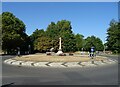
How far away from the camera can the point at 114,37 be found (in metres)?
95.4

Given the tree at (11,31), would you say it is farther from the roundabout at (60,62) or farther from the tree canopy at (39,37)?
the roundabout at (60,62)

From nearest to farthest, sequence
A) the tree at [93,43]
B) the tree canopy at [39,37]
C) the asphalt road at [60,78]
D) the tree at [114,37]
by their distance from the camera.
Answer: the asphalt road at [60,78]
the tree canopy at [39,37]
the tree at [114,37]
the tree at [93,43]

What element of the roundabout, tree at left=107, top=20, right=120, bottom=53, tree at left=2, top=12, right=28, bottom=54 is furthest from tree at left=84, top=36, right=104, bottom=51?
the roundabout

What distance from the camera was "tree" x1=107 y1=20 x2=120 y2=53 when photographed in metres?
94.4

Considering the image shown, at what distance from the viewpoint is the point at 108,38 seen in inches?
3925

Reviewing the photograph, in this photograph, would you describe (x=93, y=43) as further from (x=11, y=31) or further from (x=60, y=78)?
(x=60, y=78)

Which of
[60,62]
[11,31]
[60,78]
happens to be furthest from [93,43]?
[60,78]

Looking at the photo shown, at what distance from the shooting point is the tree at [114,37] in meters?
94.4

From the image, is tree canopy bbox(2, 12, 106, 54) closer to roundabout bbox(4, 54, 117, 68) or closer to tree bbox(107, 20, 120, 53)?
tree bbox(107, 20, 120, 53)

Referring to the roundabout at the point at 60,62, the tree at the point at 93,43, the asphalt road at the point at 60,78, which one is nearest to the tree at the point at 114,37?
the tree at the point at 93,43

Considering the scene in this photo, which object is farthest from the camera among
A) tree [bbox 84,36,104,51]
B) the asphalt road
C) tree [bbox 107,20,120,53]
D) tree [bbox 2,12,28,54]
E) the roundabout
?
tree [bbox 84,36,104,51]

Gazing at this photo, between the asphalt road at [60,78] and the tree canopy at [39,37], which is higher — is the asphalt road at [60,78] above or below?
below

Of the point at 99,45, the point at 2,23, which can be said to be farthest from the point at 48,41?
the point at 99,45

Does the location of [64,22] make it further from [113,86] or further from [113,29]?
[113,86]
